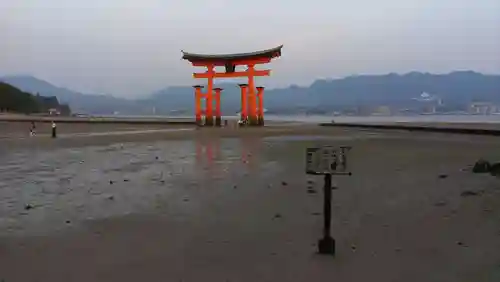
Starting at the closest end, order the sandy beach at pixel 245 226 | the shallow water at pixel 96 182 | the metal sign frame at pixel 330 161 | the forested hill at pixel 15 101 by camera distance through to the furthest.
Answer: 1. the sandy beach at pixel 245 226
2. the metal sign frame at pixel 330 161
3. the shallow water at pixel 96 182
4. the forested hill at pixel 15 101

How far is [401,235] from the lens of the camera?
17.4ft

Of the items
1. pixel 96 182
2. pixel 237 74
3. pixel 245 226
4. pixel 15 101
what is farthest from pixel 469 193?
pixel 15 101

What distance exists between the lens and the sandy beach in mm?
4164

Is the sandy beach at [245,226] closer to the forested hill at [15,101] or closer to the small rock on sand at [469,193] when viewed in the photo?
the small rock on sand at [469,193]

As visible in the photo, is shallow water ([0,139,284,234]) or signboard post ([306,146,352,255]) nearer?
signboard post ([306,146,352,255])

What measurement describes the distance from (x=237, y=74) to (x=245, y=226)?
41.9m

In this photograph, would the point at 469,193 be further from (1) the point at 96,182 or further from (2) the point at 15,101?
(2) the point at 15,101

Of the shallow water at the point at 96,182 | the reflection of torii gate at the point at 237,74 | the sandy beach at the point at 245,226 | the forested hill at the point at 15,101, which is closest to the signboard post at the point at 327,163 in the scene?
the sandy beach at the point at 245,226

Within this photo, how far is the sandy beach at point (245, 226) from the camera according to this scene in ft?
13.7

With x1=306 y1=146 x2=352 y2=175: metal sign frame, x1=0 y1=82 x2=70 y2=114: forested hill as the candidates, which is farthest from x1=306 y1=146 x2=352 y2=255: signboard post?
x1=0 y1=82 x2=70 y2=114: forested hill

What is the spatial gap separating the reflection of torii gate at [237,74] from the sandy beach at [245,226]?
35.3 meters

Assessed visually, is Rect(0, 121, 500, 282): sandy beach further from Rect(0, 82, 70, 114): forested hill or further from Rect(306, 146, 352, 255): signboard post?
Rect(0, 82, 70, 114): forested hill

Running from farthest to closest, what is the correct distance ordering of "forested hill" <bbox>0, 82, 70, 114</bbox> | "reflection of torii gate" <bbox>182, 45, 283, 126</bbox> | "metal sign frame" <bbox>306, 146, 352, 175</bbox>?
"forested hill" <bbox>0, 82, 70, 114</bbox> < "reflection of torii gate" <bbox>182, 45, 283, 126</bbox> < "metal sign frame" <bbox>306, 146, 352, 175</bbox>

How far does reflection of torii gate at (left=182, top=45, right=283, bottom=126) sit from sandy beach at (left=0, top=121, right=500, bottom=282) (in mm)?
35268
